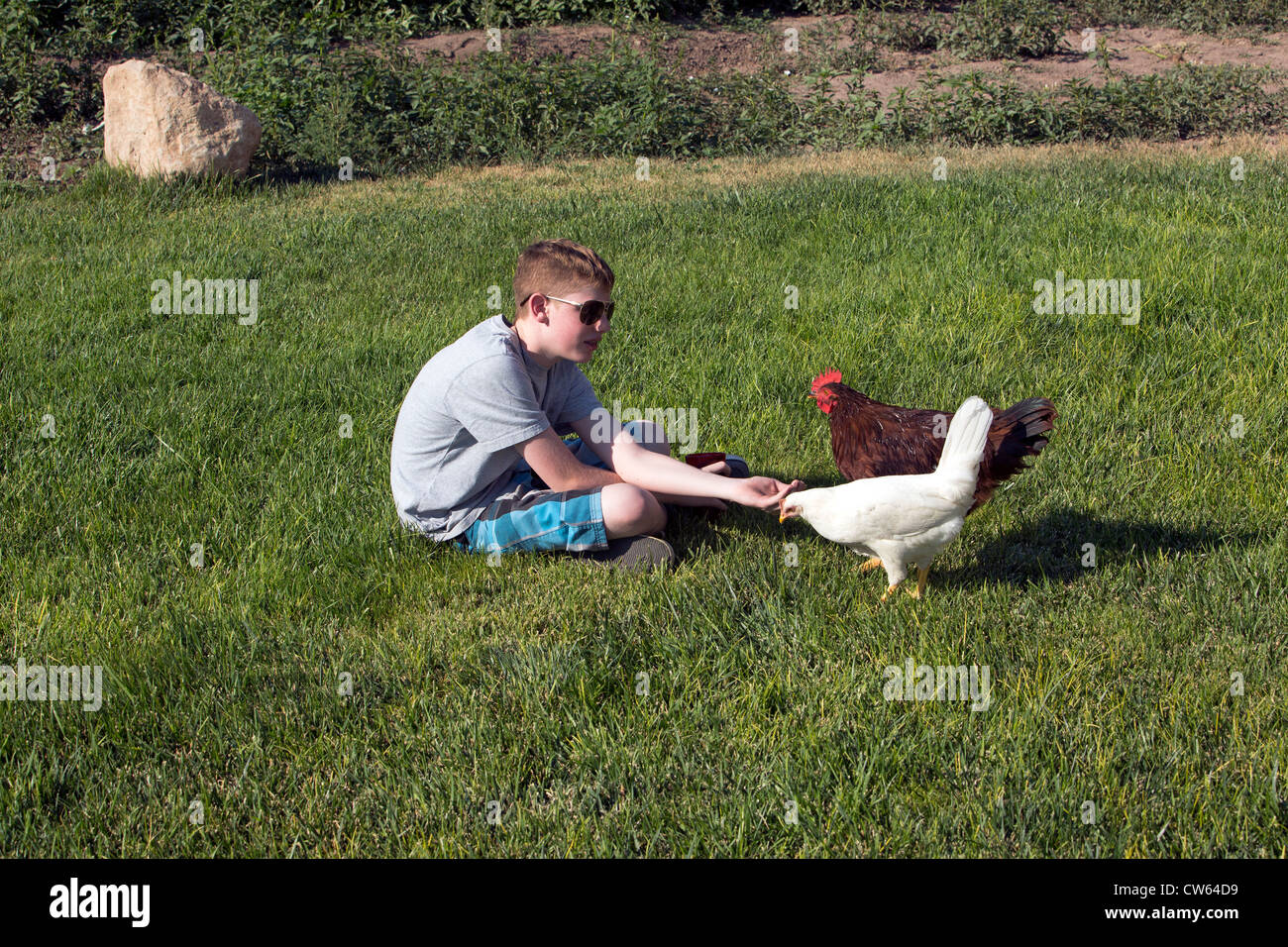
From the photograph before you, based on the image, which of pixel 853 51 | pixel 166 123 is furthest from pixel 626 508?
pixel 853 51

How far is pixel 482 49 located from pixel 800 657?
1031cm

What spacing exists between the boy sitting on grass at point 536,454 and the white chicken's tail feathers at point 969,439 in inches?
21.1

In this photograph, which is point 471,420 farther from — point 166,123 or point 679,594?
point 166,123

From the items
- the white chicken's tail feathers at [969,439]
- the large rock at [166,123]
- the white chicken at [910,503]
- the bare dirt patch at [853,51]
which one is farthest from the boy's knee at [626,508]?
the bare dirt patch at [853,51]

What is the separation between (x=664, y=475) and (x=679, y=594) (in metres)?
0.44

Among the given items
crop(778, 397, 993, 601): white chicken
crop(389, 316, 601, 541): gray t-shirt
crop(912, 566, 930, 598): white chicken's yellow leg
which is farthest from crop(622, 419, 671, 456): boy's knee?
crop(912, 566, 930, 598): white chicken's yellow leg

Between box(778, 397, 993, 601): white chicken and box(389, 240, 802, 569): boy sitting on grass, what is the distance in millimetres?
194

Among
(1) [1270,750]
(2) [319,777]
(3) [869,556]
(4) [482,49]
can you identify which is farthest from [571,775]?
(4) [482,49]

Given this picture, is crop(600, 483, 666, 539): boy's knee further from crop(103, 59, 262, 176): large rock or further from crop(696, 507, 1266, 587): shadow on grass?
crop(103, 59, 262, 176): large rock

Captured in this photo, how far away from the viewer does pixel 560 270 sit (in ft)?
11.6

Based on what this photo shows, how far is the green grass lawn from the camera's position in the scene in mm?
2682

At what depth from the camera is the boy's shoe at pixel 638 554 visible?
3.78m

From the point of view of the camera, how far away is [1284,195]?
24.8ft
